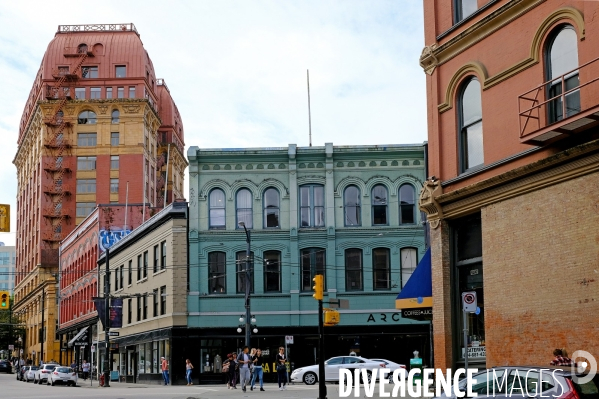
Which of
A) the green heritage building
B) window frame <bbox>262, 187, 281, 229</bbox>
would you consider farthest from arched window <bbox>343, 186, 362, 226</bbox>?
window frame <bbox>262, 187, 281, 229</bbox>

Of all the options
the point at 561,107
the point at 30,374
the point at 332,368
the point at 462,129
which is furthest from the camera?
the point at 30,374

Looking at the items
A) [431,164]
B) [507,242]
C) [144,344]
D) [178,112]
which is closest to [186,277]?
[144,344]

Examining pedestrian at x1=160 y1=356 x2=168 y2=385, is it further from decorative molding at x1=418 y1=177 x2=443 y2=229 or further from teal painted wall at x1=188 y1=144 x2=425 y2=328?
decorative molding at x1=418 y1=177 x2=443 y2=229

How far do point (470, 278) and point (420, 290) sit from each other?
289 centimetres

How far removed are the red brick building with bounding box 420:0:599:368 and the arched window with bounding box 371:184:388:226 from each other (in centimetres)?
2466

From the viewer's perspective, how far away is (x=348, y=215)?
48.2 metres

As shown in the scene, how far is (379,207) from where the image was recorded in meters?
48.2

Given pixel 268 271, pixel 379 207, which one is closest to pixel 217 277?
pixel 268 271

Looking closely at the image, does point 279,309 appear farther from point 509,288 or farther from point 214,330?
point 509,288

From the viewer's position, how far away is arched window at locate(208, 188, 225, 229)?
48.1 metres

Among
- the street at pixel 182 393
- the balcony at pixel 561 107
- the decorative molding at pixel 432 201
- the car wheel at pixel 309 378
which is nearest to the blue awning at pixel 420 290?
the decorative molding at pixel 432 201

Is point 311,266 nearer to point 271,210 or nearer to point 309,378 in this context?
point 271,210

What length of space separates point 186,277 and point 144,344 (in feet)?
26.7

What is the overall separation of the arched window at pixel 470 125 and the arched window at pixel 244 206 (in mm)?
26745
